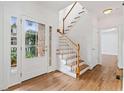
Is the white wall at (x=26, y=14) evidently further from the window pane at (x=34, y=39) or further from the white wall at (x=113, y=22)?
the white wall at (x=113, y=22)

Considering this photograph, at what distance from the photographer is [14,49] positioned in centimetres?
345

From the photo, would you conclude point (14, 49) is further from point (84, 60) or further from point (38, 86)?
point (84, 60)

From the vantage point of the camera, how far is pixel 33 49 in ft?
14.2

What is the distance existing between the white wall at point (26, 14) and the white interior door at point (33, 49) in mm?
206

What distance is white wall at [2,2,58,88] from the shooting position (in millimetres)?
3182

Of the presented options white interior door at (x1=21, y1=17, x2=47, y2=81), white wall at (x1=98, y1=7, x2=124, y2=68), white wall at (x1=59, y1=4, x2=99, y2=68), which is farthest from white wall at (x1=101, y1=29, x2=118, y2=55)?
white interior door at (x1=21, y1=17, x2=47, y2=81)

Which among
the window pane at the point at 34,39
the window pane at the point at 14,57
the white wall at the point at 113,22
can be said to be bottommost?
the window pane at the point at 14,57

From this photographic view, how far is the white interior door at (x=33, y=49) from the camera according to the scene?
3824 millimetres

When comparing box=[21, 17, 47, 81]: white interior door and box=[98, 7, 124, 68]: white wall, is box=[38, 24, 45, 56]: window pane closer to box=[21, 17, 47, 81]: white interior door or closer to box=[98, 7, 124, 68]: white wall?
box=[21, 17, 47, 81]: white interior door

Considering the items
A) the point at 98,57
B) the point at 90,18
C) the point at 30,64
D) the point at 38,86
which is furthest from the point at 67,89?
the point at 98,57

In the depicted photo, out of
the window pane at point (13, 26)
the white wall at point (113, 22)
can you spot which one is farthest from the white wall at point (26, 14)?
the white wall at point (113, 22)

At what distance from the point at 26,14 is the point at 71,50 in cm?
322

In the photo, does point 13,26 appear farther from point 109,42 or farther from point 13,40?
point 109,42

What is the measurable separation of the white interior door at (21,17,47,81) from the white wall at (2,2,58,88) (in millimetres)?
206
